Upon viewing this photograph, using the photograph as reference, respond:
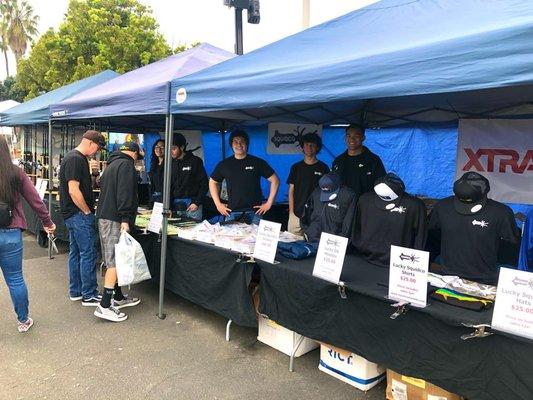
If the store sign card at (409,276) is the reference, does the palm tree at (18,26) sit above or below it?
above

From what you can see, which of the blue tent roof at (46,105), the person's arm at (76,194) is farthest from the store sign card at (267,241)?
the blue tent roof at (46,105)

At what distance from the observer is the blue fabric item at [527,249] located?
9.27ft

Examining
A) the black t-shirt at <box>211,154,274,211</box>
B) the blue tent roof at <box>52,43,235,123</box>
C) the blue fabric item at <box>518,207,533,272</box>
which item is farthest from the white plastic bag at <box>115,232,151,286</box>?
the blue fabric item at <box>518,207,533,272</box>

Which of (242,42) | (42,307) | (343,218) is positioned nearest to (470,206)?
(343,218)

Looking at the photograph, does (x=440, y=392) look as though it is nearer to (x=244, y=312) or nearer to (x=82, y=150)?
(x=244, y=312)

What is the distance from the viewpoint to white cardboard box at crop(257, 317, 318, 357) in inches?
122

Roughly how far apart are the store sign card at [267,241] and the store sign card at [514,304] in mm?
1432

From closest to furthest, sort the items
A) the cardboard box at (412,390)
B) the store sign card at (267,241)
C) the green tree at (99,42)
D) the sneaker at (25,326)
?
the cardboard box at (412,390) → the store sign card at (267,241) → the sneaker at (25,326) → the green tree at (99,42)

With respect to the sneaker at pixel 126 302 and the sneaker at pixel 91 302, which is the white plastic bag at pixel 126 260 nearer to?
the sneaker at pixel 126 302

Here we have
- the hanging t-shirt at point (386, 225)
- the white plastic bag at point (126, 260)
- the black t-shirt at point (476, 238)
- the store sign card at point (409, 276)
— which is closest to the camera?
the store sign card at point (409, 276)

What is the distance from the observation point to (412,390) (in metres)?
2.39

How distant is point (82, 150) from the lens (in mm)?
3930

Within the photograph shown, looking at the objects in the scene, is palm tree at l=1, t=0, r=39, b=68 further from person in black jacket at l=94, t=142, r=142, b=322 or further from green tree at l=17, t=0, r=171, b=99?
person in black jacket at l=94, t=142, r=142, b=322

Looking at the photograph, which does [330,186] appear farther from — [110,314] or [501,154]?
[110,314]
